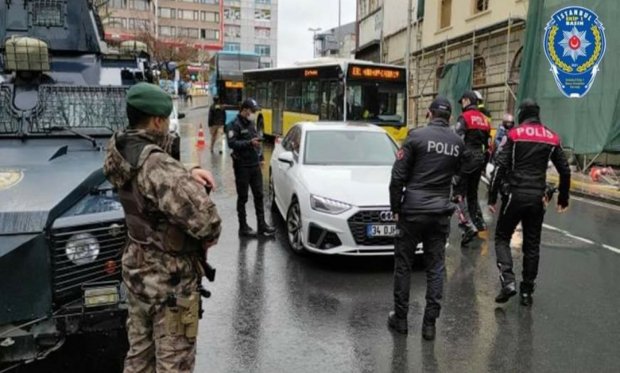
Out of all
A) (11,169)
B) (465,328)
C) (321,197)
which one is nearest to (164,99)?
(11,169)

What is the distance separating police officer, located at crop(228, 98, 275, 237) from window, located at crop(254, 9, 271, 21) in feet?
392

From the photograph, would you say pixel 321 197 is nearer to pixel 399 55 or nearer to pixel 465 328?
pixel 465 328

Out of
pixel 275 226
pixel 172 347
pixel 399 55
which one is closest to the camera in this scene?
pixel 172 347

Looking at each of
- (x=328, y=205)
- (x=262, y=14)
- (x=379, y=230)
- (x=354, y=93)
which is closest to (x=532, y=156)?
(x=379, y=230)

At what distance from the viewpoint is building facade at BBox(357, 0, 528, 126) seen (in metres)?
21.6

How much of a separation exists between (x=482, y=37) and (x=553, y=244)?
17.4 meters

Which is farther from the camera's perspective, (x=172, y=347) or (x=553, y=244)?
(x=553, y=244)

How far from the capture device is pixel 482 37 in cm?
2405

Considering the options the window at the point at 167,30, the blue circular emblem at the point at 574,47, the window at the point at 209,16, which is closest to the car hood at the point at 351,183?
the blue circular emblem at the point at 574,47

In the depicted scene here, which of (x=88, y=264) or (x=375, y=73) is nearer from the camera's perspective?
(x=88, y=264)

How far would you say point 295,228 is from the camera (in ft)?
24.8

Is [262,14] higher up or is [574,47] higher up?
[262,14]

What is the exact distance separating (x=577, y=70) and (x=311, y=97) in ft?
27.0

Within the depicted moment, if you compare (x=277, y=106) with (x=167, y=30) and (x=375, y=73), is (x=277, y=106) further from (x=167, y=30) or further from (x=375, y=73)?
(x=167, y=30)
